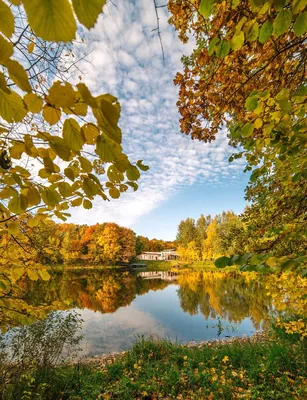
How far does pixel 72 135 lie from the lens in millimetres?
649

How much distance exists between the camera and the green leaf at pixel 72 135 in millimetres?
642

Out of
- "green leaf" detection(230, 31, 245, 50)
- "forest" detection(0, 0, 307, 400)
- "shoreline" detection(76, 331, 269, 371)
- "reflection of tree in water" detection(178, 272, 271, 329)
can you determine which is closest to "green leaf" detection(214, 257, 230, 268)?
"forest" detection(0, 0, 307, 400)

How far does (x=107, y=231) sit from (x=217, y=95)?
47.2m

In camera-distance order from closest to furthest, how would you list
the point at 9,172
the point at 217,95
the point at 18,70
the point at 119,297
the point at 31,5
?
the point at 31,5 < the point at 18,70 < the point at 9,172 < the point at 217,95 < the point at 119,297

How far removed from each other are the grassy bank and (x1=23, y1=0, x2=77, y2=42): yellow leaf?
17.0 ft

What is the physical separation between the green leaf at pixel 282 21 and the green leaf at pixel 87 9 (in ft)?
3.53

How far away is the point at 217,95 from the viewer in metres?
2.49

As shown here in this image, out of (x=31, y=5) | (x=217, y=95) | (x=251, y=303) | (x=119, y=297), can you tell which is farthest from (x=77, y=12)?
(x=119, y=297)

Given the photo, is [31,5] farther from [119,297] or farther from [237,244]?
[119,297]

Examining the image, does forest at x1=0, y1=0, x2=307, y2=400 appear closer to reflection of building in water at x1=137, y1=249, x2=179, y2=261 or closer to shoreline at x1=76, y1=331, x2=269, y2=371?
shoreline at x1=76, y1=331, x2=269, y2=371

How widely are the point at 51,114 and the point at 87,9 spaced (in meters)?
0.34

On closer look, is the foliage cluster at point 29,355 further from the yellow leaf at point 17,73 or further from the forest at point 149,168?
the yellow leaf at point 17,73

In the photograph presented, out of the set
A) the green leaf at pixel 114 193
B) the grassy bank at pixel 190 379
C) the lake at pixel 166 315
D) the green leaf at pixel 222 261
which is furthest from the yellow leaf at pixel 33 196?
the lake at pixel 166 315

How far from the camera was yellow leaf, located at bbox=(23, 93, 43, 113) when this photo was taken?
63 cm
